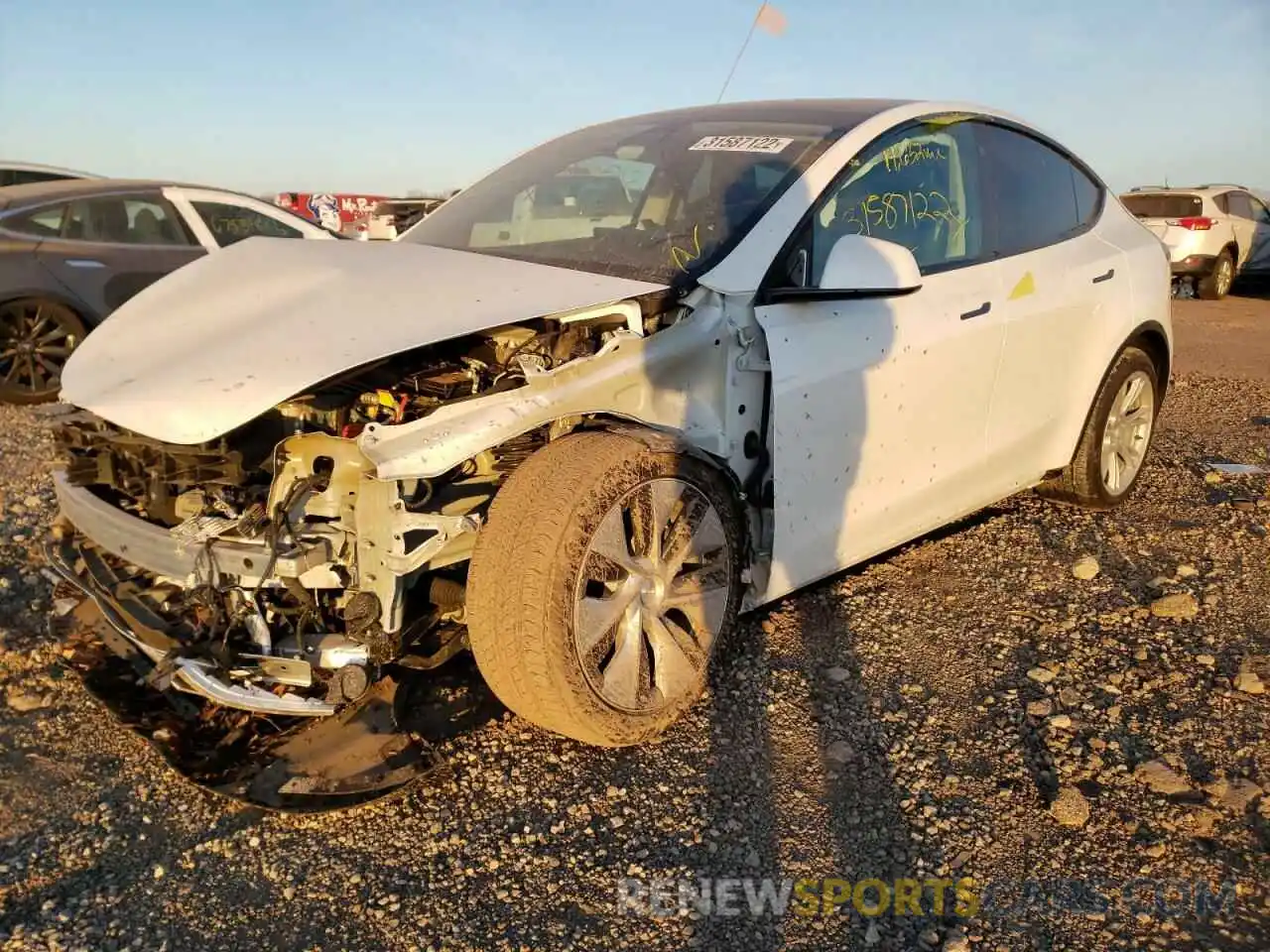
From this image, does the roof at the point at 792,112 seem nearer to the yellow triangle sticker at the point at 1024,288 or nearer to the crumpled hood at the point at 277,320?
the yellow triangle sticker at the point at 1024,288

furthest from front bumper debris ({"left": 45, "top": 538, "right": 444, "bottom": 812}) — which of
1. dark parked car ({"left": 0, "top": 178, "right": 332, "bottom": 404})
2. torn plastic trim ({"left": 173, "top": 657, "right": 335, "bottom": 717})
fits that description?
dark parked car ({"left": 0, "top": 178, "right": 332, "bottom": 404})

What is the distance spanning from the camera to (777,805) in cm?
247

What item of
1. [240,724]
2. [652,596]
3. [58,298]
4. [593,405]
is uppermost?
[58,298]

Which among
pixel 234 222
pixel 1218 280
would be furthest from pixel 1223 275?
pixel 234 222

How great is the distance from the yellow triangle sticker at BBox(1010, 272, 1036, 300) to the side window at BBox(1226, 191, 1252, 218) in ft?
47.0

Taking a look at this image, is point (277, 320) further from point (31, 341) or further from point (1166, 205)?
point (1166, 205)

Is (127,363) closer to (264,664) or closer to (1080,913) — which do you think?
(264,664)

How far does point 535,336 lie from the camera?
265cm

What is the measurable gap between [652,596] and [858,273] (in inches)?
43.9

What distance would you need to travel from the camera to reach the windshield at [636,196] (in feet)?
9.94

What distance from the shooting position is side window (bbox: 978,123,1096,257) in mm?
3752

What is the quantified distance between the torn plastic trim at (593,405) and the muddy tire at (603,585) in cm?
13

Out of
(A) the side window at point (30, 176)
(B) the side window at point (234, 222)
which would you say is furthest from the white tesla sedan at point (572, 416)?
(A) the side window at point (30, 176)

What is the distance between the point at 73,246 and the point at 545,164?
4.62 meters
